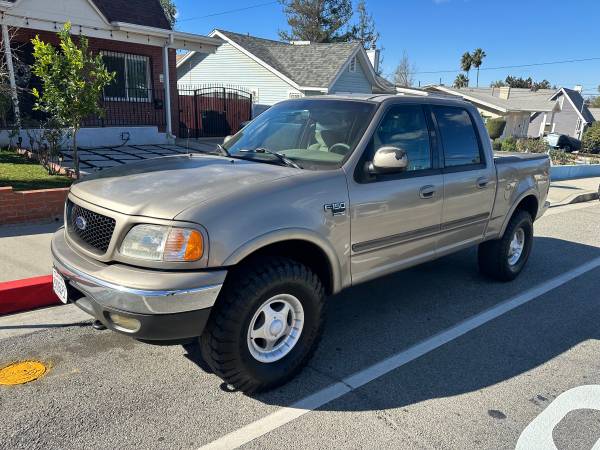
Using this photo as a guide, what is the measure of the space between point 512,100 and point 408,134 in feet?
158

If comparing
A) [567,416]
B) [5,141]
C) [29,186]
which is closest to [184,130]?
[5,141]

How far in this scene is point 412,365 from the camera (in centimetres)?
351

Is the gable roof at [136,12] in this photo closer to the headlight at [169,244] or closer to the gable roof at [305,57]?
the gable roof at [305,57]

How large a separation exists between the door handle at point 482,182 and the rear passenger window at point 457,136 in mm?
180

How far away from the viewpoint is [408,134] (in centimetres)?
392

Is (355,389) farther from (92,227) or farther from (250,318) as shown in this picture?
(92,227)

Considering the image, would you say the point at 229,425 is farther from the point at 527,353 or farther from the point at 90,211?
the point at 527,353

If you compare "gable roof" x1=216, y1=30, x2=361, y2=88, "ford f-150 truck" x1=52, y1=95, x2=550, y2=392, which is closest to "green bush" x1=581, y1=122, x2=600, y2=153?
"gable roof" x1=216, y1=30, x2=361, y2=88

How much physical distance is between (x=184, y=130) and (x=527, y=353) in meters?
15.7

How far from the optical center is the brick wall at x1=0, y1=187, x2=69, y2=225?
6.05 meters

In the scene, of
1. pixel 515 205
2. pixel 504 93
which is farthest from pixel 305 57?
pixel 504 93

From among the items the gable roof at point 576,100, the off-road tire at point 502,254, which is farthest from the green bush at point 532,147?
the gable roof at point 576,100

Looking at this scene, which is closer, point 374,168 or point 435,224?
point 374,168

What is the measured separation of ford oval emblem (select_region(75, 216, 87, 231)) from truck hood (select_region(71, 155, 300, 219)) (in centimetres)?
14
